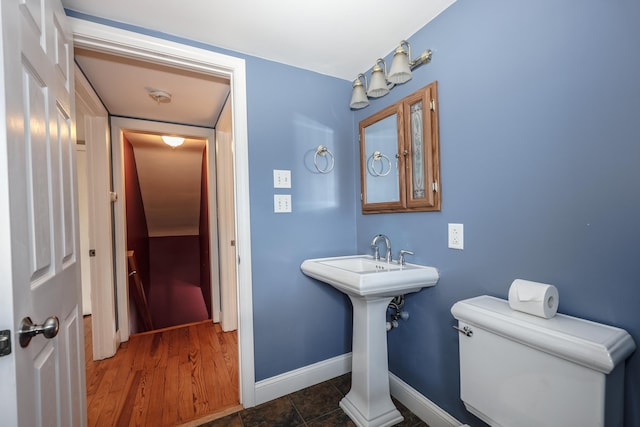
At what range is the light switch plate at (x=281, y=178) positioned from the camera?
1742 millimetres

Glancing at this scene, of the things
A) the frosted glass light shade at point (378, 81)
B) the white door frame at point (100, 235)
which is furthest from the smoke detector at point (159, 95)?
the frosted glass light shade at point (378, 81)

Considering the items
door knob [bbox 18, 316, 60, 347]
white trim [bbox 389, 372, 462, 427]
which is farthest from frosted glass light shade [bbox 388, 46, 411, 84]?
white trim [bbox 389, 372, 462, 427]

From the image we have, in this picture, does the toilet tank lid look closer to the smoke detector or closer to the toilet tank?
the toilet tank

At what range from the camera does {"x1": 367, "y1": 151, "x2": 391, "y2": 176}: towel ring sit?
1.74 meters

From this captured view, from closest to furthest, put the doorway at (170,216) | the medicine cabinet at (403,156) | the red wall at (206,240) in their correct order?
the medicine cabinet at (403,156)
the doorway at (170,216)
the red wall at (206,240)

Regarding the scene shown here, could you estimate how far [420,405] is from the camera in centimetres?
150

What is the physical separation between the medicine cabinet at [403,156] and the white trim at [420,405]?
1062 millimetres

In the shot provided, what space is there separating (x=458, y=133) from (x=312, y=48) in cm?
101

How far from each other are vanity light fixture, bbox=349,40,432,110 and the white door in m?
1.38

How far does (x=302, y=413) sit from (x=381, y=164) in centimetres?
160

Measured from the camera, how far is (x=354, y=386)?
1.57m

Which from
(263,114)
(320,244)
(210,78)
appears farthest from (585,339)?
(210,78)

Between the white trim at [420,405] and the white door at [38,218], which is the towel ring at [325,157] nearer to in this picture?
the white door at [38,218]

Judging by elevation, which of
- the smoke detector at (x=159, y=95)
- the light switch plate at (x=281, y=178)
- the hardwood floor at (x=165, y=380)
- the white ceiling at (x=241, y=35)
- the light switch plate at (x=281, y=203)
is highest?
the white ceiling at (x=241, y=35)
